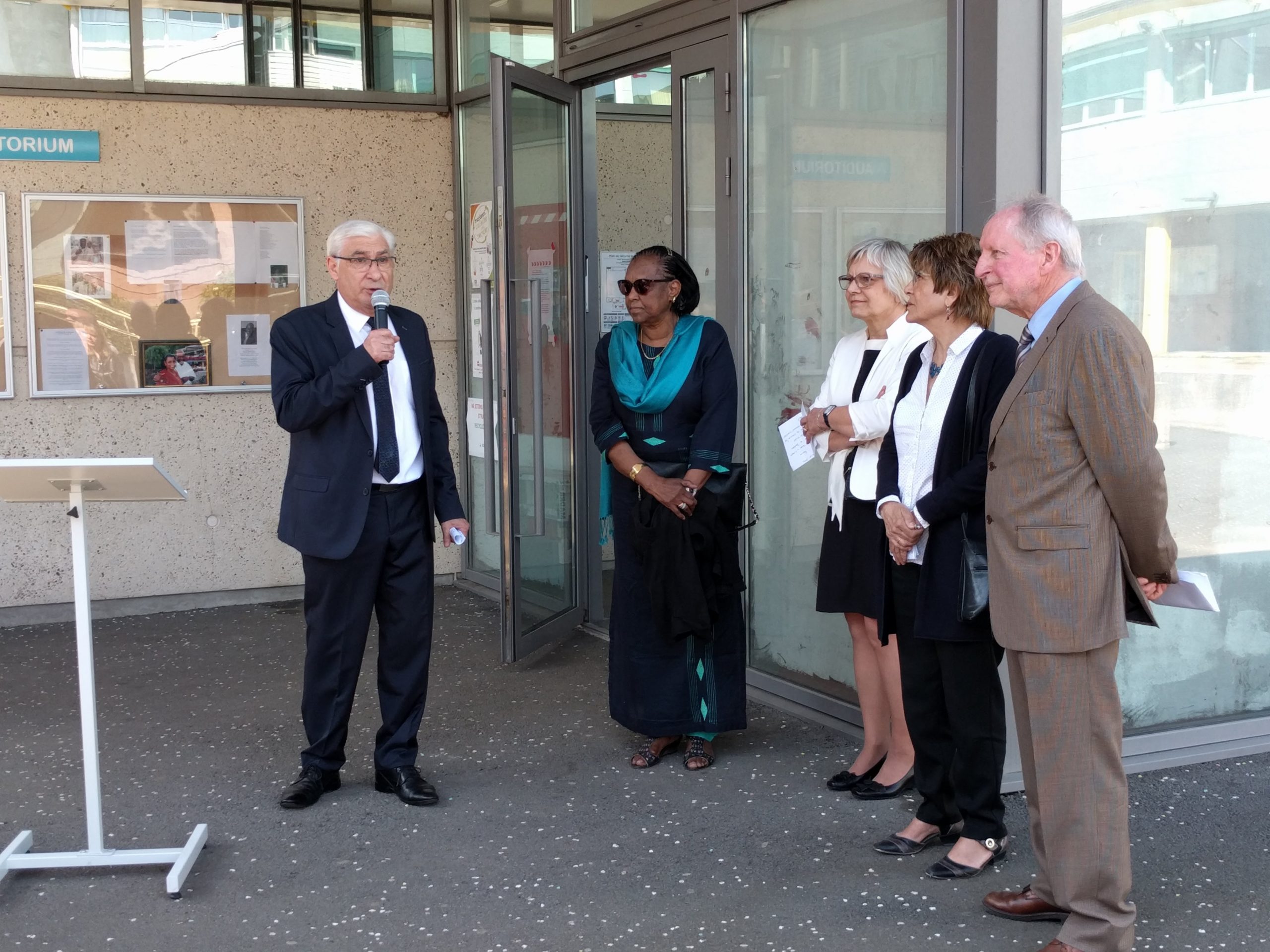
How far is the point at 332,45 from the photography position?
23.5 ft

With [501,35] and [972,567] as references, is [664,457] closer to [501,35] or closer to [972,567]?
[972,567]

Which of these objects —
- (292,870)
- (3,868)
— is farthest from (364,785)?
(3,868)

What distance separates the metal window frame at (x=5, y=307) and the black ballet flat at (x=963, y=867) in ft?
16.9

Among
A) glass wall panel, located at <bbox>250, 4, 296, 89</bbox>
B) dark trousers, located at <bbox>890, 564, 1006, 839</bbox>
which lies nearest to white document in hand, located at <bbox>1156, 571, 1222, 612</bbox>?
dark trousers, located at <bbox>890, 564, 1006, 839</bbox>

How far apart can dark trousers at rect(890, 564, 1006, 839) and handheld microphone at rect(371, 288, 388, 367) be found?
5.12 feet

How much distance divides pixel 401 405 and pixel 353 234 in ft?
1.76

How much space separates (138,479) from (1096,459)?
227 cm

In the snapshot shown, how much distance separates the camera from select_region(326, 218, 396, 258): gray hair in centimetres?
395

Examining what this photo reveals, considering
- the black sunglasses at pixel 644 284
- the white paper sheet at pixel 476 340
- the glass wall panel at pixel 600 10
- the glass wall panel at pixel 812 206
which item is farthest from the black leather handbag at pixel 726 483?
the white paper sheet at pixel 476 340

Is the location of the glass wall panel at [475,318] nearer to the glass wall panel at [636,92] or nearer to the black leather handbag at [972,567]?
the glass wall panel at [636,92]

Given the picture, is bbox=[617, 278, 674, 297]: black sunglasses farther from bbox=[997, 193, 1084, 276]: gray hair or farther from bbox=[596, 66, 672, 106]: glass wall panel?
bbox=[596, 66, 672, 106]: glass wall panel

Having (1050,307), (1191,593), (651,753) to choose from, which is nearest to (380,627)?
(651,753)

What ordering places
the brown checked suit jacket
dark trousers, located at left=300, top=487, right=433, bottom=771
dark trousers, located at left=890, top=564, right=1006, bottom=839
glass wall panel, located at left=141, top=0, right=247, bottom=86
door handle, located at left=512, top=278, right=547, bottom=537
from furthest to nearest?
glass wall panel, located at left=141, top=0, right=247, bottom=86, door handle, located at left=512, top=278, right=547, bottom=537, dark trousers, located at left=300, top=487, right=433, bottom=771, dark trousers, located at left=890, top=564, right=1006, bottom=839, the brown checked suit jacket

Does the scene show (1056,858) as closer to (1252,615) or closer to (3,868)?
(1252,615)
